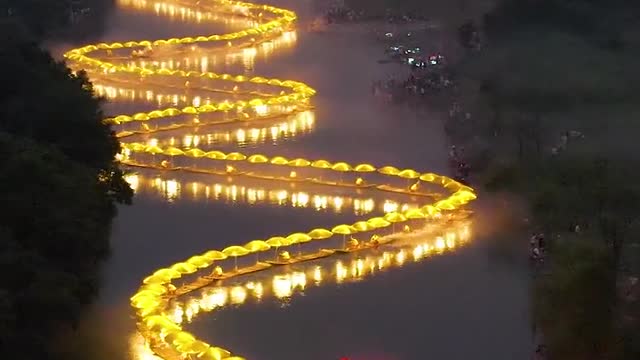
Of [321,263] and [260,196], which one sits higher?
[321,263]

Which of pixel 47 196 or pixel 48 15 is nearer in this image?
pixel 47 196

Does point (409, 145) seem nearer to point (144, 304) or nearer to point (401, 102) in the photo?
point (401, 102)

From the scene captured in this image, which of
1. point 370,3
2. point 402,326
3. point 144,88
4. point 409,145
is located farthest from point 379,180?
point 370,3

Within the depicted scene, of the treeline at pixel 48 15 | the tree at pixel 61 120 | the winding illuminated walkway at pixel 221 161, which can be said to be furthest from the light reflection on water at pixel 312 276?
the treeline at pixel 48 15

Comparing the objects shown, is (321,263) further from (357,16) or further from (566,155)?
(357,16)

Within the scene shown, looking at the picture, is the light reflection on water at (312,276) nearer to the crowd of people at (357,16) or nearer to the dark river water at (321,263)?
the dark river water at (321,263)

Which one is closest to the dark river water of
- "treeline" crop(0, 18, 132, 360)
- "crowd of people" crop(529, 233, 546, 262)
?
"crowd of people" crop(529, 233, 546, 262)

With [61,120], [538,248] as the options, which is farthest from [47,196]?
[538,248]
